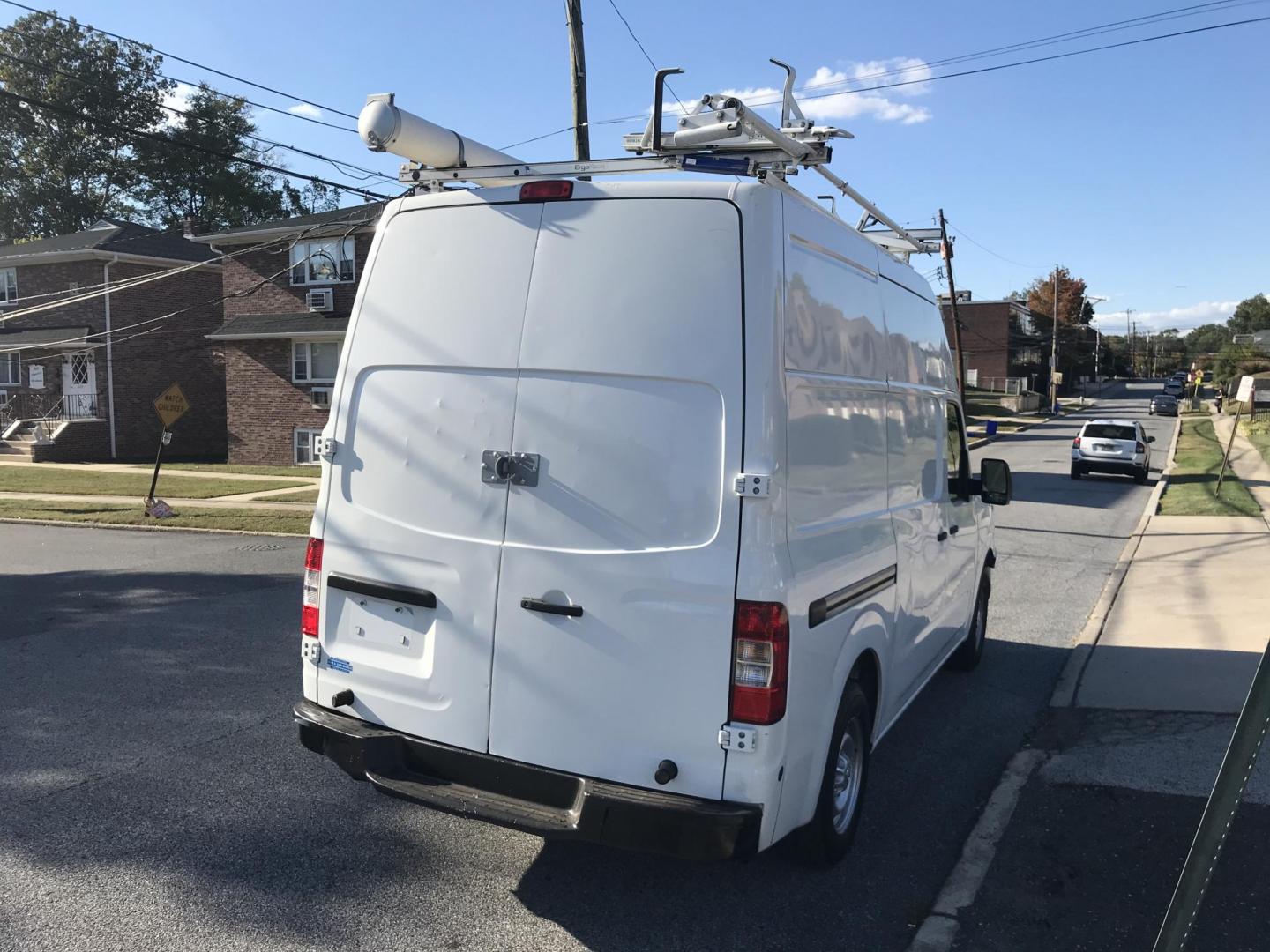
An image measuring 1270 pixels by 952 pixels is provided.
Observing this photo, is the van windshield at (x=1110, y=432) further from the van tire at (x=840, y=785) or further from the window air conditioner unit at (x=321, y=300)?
the van tire at (x=840, y=785)

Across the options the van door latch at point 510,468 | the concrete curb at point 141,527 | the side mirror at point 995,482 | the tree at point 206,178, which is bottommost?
the concrete curb at point 141,527

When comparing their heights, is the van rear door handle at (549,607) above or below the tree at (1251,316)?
below

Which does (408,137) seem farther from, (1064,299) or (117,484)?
(1064,299)

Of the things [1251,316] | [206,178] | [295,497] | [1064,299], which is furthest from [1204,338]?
Answer: [295,497]

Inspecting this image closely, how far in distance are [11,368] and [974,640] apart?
38.2m

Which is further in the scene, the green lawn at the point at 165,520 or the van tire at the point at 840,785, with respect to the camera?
the green lawn at the point at 165,520

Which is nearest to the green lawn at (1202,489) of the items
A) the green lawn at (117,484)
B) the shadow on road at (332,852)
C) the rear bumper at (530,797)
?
the shadow on road at (332,852)

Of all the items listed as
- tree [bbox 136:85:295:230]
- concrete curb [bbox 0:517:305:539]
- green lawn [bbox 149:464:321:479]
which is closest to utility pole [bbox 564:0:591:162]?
concrete curb [bbox 0:517:305:539]

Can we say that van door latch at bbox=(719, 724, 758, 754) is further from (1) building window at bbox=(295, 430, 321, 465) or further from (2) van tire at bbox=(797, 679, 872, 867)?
(1) building window at bbox=(295, 430, 321, 465)

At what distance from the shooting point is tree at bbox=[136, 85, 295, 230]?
53188mm

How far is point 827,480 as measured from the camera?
390 cm

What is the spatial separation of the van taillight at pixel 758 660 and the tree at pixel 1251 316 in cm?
13201

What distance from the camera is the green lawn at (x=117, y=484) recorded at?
2148 centimetres

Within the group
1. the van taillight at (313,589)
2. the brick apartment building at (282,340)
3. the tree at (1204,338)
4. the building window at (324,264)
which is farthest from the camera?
the tree at (1204,338)
